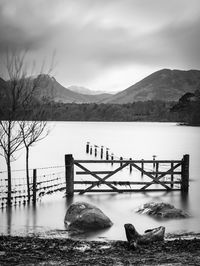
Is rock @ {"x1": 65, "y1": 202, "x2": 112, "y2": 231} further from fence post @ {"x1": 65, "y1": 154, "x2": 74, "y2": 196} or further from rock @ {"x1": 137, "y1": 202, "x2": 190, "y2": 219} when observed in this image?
fence post @ {"x1": 65, "y1": 154, "x2": 74, "y2": 196}

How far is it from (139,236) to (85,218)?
301 centimetres

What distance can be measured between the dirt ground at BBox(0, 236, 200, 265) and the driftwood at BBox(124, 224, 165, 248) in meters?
0.22

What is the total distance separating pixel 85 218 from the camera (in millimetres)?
13977

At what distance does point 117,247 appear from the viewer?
36.0 ft

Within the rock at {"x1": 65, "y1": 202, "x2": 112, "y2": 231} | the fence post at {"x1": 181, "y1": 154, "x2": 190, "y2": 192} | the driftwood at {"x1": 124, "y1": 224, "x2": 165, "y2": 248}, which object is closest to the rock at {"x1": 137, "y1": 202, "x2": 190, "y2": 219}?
A: the rock at {"x1": 65, "y1": 202, "x2": 112, "y2": 231}

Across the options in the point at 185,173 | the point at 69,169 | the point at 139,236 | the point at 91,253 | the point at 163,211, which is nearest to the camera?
the point at 91,253

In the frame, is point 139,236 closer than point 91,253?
No

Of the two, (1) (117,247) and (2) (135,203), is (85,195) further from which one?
(1) (117,247)

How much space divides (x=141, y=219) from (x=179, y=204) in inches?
174

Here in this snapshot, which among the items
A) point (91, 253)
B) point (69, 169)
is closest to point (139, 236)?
point (91, 253)

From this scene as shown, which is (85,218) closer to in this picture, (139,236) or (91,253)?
(139,236)

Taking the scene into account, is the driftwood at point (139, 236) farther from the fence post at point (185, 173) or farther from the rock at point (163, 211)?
the fence post at point (185, 173)

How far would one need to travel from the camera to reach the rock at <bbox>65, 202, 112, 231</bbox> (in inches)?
548

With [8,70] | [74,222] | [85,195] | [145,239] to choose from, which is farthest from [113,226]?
[8,70]
